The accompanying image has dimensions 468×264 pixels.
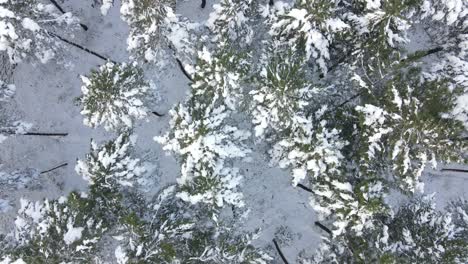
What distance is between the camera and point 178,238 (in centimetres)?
1460

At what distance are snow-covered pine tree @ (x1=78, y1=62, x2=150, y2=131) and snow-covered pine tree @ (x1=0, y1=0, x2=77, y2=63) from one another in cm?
333

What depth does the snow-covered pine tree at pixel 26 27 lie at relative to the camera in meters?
15.1

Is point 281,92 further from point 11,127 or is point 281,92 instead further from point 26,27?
point 11,127

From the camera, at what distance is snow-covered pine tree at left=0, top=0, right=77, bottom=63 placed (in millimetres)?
15070

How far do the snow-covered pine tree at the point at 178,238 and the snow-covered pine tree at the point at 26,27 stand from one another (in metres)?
8.32

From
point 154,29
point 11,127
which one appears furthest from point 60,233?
point 154,29

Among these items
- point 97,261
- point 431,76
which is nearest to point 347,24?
point 431,76

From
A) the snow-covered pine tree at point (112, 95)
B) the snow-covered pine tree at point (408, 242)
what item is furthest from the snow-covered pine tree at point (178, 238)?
the snow-covered pine tree at point (112, 95)

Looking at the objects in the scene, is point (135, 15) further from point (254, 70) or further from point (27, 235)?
point (27, 235)

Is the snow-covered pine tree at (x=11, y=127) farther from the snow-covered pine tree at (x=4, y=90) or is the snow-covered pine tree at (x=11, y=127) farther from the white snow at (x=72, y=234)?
the white snow at (x=72, y=234)

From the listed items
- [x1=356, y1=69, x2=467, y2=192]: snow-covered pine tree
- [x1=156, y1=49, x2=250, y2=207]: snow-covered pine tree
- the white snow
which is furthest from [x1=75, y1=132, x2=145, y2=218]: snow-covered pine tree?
[x1=356, y1=69, x2=467, y2=192]: snow-covered pine tree

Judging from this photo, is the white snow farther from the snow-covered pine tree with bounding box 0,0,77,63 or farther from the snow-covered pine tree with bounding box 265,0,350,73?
the snow-covered pine tree with bounding box 265,0,350,73

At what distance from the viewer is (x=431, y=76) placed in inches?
573

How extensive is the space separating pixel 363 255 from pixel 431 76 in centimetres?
696
